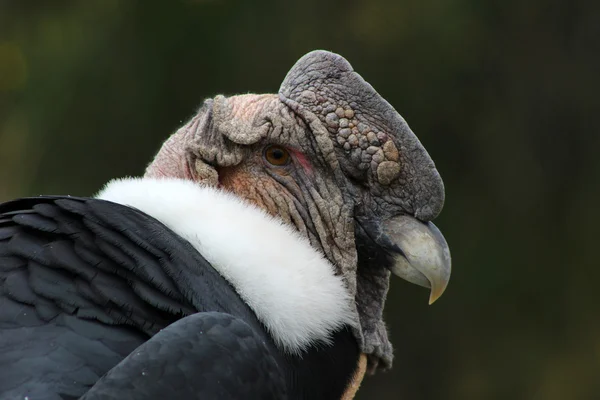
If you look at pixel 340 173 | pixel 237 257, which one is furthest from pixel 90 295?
pixel 340 173

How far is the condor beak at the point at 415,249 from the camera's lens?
3705 mm

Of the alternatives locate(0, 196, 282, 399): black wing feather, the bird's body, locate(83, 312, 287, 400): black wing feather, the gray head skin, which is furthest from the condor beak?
Result: locate(83, 312, 287, 400): black wing feather

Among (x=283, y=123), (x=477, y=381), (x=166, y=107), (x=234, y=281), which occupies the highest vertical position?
(x=283, y=123)

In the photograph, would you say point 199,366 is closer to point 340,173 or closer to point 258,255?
point 258,255

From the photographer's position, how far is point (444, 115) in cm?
875

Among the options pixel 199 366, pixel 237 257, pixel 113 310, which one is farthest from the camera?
pixel 237 257

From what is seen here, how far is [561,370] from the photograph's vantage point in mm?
8797

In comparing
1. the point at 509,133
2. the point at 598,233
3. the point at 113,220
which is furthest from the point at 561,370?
the point at 113,220

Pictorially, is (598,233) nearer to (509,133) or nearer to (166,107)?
(509,133)

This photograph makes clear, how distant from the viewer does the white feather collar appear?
3398 mm

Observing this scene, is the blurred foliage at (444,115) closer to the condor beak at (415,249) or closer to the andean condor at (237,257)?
the andean condor at (237,257)

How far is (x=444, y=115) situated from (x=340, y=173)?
5.04 m

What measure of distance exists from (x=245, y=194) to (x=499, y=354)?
18.7 ft

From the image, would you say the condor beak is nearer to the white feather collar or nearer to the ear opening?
the ear opening
